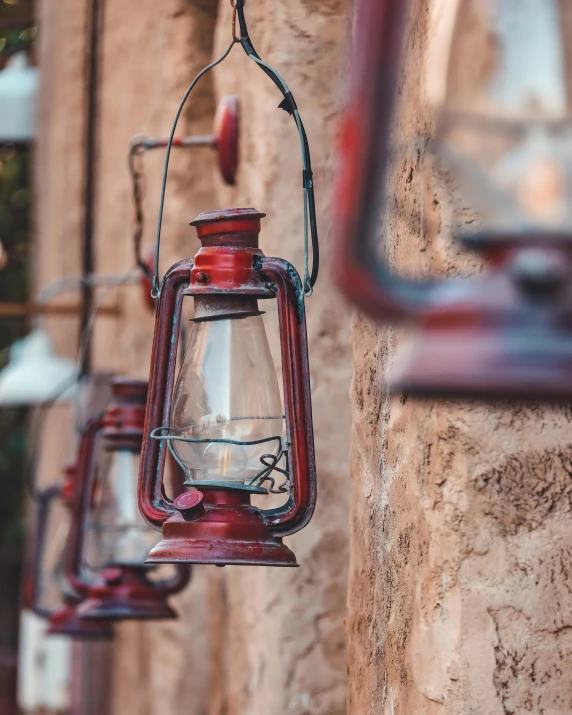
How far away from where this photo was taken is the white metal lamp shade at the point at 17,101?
5.48 meters

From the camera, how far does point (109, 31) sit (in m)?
3.98

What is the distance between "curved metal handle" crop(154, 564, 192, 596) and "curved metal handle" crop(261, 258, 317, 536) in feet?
2.72

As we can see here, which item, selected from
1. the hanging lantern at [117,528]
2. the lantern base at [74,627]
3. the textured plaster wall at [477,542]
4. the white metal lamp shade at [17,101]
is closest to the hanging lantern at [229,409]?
the textured plaster wall at [477,542]

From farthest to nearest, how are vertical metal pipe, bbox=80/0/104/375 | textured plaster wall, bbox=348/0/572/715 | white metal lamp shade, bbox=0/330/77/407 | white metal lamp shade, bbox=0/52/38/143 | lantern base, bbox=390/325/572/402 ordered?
white metal lamp shade, bbox=0/52/38/143, vertical metal pipe, bbox=80/0/104/375, white metal lamp shade, bbox=0/330/77/407, textured plaster wall, bbox=348/0/572/715, lantern base, bbox=390/325/572/402

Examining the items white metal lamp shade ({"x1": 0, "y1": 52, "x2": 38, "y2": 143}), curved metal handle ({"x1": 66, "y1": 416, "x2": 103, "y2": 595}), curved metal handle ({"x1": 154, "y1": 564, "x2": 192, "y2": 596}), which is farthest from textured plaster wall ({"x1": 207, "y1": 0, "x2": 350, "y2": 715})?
white metal lamp shade ({"x1": 0, "y1": 52, "x2": 38, "y2": 143})

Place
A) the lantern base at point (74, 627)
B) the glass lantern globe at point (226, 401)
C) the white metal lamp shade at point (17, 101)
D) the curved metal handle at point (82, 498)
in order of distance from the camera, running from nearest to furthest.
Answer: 1. the glass lantern globe at point (226, 401)
2. the curved metal handle at point (82, 498)
3. the lantern base at point (74, 627)
4. the white metal lamp shade at point (17, 101)

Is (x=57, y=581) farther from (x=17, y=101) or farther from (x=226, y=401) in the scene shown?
(x=17, y=101)

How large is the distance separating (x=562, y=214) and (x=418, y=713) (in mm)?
858

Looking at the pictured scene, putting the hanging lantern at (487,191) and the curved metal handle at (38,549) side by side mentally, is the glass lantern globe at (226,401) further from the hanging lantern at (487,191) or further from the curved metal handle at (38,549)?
the curved metal handle at (38,549)

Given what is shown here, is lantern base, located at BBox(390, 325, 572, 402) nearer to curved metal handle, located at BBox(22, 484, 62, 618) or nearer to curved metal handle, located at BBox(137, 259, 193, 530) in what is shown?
curved metal handle, located at BBox(137, 259, 193, 530)

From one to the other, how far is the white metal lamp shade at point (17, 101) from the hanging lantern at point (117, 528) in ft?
10.6

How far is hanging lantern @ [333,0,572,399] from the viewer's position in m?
0.66

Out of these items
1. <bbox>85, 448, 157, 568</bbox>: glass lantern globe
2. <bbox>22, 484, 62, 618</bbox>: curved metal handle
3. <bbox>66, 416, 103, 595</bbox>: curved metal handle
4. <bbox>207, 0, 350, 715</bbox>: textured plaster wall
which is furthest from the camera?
<bbox>22, 484, 62, 618</bbox>: curved metal handle

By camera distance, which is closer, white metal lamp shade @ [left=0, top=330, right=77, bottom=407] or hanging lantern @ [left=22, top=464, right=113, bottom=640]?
hanging lantern @ [left=22, top=464, right=113, bottom=640]
